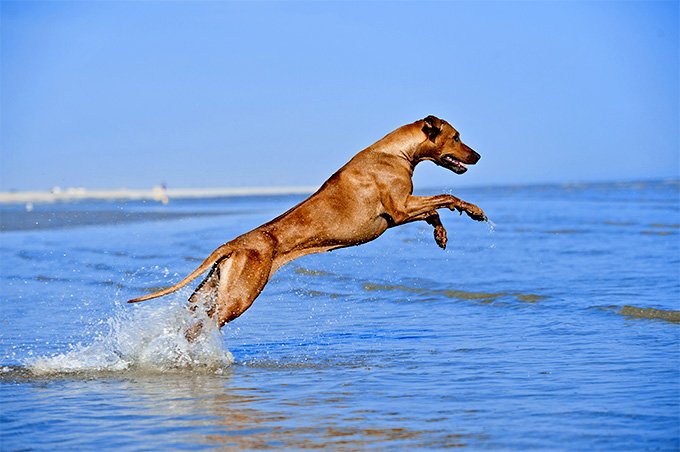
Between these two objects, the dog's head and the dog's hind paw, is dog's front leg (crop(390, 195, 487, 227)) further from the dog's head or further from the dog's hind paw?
the dog's head

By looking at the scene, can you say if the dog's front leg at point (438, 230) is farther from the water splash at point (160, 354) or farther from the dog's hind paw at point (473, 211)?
the water splash at point (160, 354)

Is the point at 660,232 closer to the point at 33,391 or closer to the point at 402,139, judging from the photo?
the point at 402,139

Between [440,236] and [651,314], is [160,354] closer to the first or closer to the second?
[440,236]

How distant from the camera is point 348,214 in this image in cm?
777

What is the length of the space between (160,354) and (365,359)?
1.57m

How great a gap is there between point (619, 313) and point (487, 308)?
1370 mm

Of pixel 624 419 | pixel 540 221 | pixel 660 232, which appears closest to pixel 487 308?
pixel 624 419

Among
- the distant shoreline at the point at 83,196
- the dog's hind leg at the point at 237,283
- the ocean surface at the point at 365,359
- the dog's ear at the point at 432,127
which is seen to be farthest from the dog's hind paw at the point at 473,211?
the distant shoreline at the point at 83,196

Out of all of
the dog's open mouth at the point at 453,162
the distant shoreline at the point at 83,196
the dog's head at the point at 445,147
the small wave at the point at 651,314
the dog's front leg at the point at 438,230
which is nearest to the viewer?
the dog's front leg at the point at 438,230

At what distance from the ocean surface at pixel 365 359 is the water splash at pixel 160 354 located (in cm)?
2

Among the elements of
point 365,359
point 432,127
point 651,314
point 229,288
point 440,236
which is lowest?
point 365,359

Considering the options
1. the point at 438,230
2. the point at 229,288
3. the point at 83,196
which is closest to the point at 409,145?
the point at 438,230

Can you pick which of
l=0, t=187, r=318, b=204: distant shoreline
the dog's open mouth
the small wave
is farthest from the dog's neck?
l=0, t=187, r=318, b=204: distant shoreline

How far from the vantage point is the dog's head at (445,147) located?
815cm
